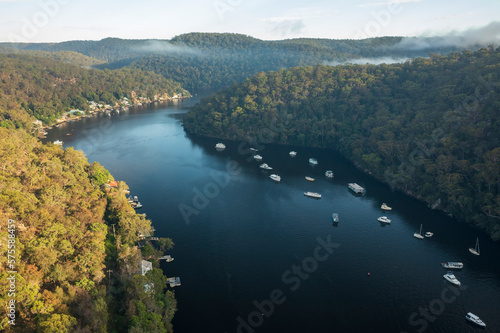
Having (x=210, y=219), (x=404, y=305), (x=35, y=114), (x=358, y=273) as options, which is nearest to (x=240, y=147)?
(x=210, y=219)

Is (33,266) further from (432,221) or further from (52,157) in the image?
(432,221)

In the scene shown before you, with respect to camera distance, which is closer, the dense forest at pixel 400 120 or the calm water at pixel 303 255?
the calm water at pixel 303 255

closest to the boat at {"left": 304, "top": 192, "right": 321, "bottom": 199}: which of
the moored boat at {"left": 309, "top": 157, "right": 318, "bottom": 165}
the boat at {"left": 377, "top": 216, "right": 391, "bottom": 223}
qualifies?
the boat at {"left": 377, "top": 216, "right": 391, "bottom": 223}

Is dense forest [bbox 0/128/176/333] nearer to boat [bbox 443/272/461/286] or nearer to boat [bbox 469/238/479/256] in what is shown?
boat [bbox 443/272/461/286]

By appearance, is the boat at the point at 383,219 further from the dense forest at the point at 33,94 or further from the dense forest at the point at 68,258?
the dense forest at the point at 33,94

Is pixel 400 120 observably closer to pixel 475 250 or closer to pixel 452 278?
pixel 475 250

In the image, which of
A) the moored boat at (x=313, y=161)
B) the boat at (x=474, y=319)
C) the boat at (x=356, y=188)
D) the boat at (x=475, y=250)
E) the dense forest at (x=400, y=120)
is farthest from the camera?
the moored boat at (x=313, y=161)

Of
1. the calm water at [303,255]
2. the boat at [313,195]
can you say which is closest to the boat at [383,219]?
the calm water at [303,255]
